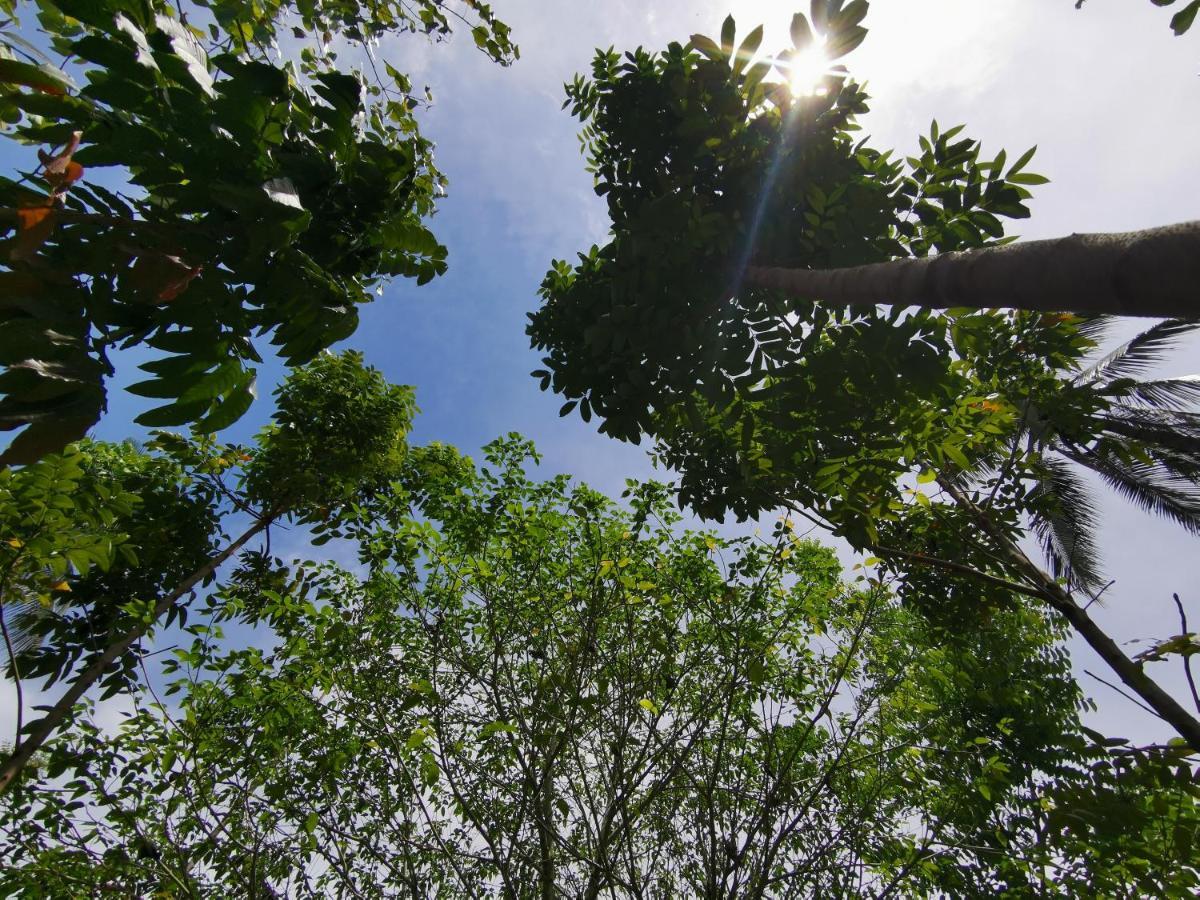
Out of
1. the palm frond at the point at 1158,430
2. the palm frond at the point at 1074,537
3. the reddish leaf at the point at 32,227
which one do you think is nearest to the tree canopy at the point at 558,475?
the reddish leaf at the point at 32,227

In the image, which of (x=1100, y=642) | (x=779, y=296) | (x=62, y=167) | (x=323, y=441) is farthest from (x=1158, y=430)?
(x=62, y=167)

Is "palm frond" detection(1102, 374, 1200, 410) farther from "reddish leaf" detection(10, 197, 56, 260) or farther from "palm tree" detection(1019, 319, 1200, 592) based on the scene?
"reddish leaf" detection(10, 197, 56, 260)

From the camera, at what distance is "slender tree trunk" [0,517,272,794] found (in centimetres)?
367

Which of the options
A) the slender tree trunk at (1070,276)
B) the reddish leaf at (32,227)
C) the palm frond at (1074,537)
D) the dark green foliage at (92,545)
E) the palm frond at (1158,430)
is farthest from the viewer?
the palm frond at (1074,537)

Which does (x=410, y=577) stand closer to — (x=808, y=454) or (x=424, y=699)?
(x=424, y=699)

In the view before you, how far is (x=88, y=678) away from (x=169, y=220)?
4961 millimetres

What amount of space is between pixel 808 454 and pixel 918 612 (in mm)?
3055

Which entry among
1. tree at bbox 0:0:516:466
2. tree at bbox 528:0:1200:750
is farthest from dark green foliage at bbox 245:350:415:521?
tree at bbox 0:0:516:466

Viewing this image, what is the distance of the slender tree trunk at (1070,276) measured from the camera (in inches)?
53.2

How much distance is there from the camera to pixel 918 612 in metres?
5.77

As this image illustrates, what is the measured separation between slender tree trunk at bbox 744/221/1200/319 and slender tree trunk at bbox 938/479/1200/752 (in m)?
2.15

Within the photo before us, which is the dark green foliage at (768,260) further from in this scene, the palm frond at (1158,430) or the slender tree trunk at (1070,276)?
the palm frond at (1158,430)

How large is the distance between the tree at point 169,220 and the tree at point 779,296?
6.76 feet

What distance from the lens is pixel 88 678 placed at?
175 inches
